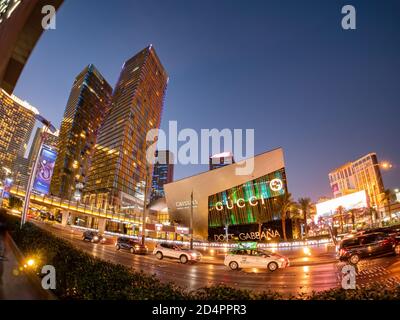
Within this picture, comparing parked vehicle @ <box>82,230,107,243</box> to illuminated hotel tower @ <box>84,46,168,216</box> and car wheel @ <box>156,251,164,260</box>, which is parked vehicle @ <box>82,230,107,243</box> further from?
illuminated hotel tower @ <box>84,46,168,216</box>

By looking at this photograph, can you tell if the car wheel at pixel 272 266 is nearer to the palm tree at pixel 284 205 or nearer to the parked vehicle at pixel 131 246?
the parked vehicle at pixel 131 246

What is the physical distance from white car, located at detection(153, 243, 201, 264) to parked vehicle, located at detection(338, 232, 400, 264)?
41.7ft

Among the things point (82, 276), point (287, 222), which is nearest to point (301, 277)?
point (82, 276)

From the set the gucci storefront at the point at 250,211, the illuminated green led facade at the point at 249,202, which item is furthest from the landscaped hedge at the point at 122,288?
the illuminated green led facade at the point at 249,202

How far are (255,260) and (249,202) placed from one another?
158ft

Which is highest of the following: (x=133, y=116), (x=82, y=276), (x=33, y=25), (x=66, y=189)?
(x=133, y=116)

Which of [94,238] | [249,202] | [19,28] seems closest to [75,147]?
[249,202]

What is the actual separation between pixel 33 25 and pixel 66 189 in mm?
181195

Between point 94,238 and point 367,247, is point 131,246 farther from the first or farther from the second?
point 367,247

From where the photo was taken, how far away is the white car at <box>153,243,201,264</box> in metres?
24.2

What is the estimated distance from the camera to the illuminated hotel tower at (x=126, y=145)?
146 meters

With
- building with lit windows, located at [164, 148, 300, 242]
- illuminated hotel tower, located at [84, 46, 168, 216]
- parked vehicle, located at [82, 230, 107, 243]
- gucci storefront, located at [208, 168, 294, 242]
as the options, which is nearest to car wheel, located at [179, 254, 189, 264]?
parked vehicle, located at [82, 230, 107, 243]

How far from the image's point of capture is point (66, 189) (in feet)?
557
